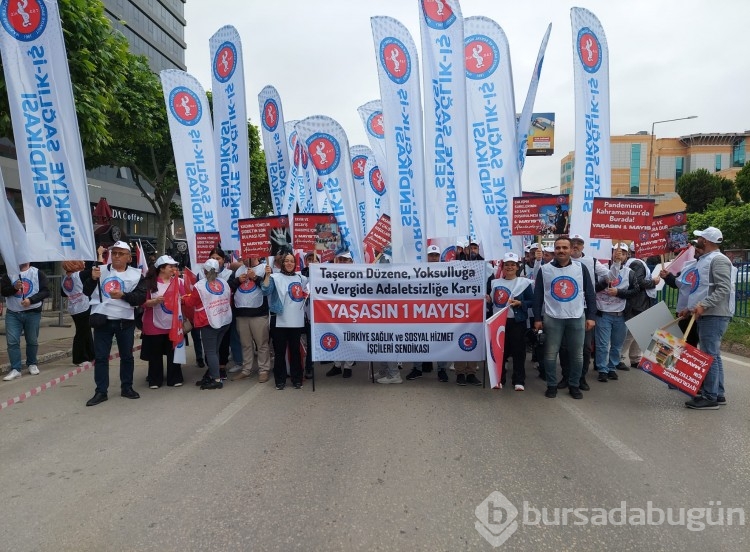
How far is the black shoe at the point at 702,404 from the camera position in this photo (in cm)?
579

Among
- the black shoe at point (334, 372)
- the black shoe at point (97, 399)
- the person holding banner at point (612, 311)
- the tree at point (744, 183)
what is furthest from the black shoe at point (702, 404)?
the tree at point (744, 183)

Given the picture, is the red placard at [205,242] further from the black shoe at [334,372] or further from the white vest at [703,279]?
the white vest at [703,279]

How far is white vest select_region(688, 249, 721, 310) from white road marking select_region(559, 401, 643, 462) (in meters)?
1.88

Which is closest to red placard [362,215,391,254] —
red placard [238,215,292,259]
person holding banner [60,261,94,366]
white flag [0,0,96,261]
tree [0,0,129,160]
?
red placard [238,215,292,259]

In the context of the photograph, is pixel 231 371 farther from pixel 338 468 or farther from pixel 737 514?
pixel 737 514

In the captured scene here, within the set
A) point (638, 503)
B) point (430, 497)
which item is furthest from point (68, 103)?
point (638, 503)

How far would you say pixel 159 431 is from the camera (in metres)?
5.11

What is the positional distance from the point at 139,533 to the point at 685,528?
337 centimetres

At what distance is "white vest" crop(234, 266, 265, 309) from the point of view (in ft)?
23.8

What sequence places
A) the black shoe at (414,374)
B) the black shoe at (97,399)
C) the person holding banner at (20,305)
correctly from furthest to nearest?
the person holding banner at (20,305) → the black shoe at (414,374) → the black shoe at (97,399)

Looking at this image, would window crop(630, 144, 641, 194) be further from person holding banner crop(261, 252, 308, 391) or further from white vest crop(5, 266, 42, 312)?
white vest crop(5, 266, 42, 312)

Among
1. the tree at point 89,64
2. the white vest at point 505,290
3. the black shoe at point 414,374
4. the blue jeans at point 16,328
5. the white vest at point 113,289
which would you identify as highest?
the tree at point 89,64
